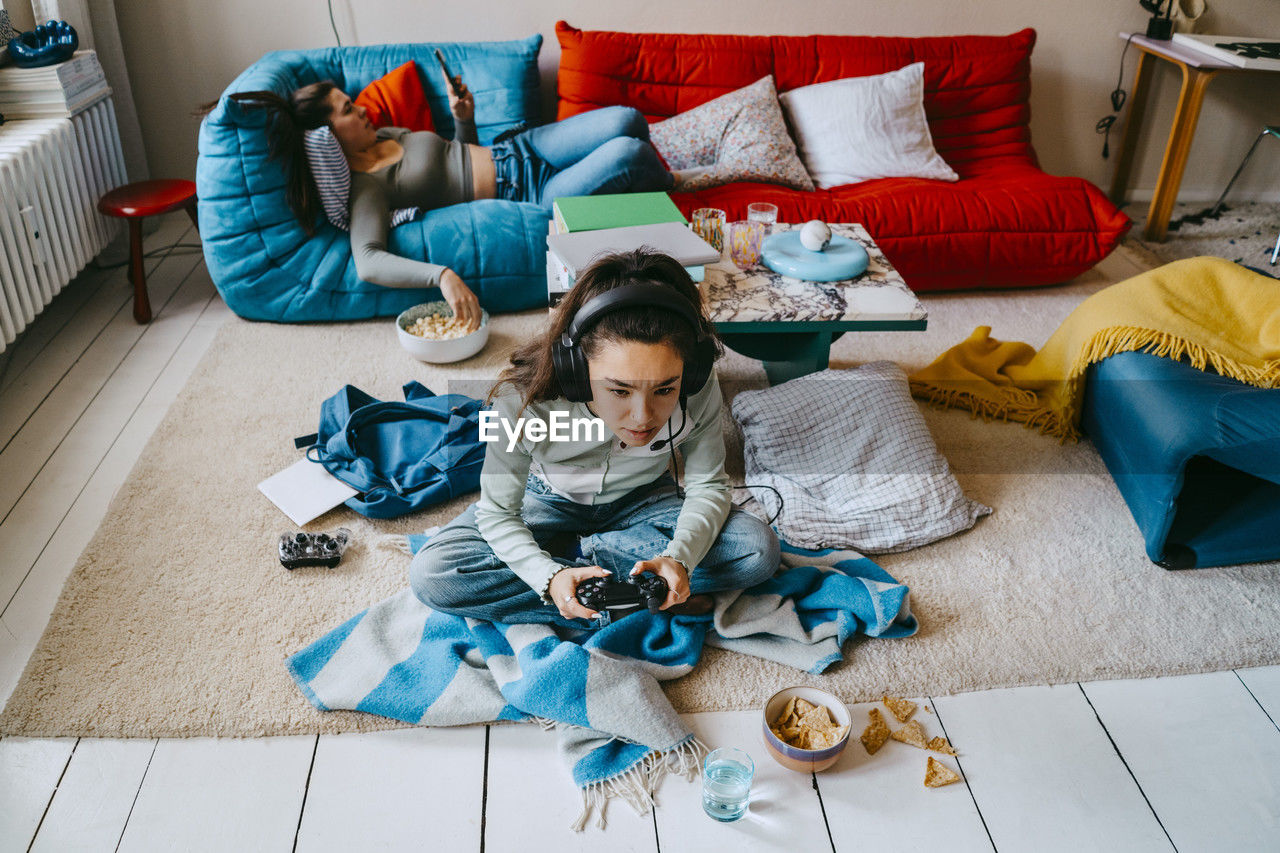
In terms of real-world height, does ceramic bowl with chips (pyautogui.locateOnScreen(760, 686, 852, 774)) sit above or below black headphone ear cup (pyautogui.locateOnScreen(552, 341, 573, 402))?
below

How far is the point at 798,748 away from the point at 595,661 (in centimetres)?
33

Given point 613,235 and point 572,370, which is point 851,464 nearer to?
point 613,235

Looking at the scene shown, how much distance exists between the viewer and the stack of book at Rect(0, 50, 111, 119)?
2.54 metres

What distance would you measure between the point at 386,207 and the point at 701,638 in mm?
1624

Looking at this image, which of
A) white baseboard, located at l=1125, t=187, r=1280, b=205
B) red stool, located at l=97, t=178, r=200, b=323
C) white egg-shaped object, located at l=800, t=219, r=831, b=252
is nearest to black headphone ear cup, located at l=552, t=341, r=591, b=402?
white egg-shaped object, located at l=800, t=219, r=831, b=252

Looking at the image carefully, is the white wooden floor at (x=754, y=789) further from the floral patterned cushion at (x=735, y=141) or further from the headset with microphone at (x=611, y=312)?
the floral patterned cushion at (x=735, y=141)

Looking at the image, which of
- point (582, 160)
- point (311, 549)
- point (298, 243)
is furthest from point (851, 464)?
point (298, 243)

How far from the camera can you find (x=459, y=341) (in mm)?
2367

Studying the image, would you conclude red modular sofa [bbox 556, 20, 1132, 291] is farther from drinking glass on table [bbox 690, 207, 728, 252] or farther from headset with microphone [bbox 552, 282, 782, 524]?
headset with microphone [bbox 552, 282, 782, 524]

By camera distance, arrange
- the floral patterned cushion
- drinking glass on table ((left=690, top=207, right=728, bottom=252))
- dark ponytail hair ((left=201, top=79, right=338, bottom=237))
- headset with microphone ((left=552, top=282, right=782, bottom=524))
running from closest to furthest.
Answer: headset with microphone ((left=552, top=282, right=782, bottom=524)), drinking glass on table ((left=690, top=207, right=728, bottom=252)), dark ponytail hair ((left=201, top=79, right=338, bottom=237)), the floral patterned cushion

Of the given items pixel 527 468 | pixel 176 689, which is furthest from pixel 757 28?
pixel 176 689

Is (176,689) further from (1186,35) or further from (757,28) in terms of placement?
(1186,35)

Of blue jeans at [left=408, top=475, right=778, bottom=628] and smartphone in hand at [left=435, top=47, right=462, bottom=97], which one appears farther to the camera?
smartphone in hand at [left=435, top=47, right=462, bottom=97]

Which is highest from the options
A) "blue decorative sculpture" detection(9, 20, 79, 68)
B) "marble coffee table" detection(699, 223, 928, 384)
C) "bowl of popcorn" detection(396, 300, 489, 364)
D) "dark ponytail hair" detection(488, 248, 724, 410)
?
"blue decorative sculpture" detection(9, 20, 79, 68)
